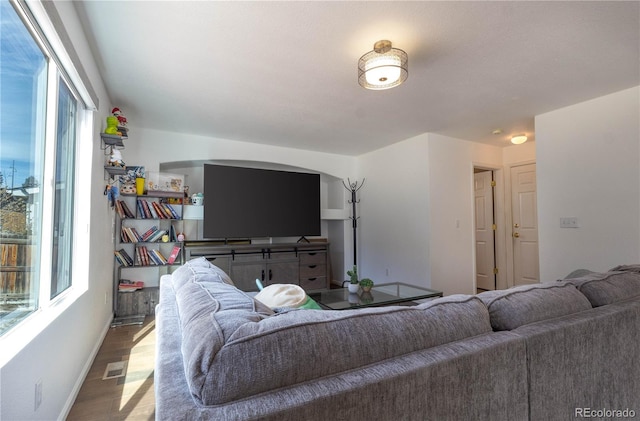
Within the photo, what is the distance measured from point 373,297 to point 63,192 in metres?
2.45

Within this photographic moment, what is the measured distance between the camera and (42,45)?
4.95 feet

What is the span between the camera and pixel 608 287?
130 centimetres

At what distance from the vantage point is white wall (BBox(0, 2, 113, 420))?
1184mm

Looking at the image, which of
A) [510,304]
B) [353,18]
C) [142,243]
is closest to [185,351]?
[510,304]

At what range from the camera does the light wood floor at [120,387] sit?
1741 millimetres

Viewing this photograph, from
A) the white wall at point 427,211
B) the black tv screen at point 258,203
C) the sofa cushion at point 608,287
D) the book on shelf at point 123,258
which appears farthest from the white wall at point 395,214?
the book on shelf at point 123,258

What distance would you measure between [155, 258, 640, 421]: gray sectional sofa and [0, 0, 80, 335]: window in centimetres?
76

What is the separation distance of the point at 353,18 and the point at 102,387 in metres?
2.82

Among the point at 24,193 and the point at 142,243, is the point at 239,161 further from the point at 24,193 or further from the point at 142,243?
the point at 24,193

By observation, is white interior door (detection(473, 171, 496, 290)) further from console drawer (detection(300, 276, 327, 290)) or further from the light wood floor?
the light wood floor

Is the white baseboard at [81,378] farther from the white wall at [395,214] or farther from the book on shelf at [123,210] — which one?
the white wall at [395,214]

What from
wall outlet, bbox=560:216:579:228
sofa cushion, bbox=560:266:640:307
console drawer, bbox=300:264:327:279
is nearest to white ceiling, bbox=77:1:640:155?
wall outlet, bbox=560:216:579:228

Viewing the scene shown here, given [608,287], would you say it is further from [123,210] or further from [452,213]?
[123,210]

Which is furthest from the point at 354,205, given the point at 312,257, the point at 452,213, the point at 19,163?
the point at 19,163
